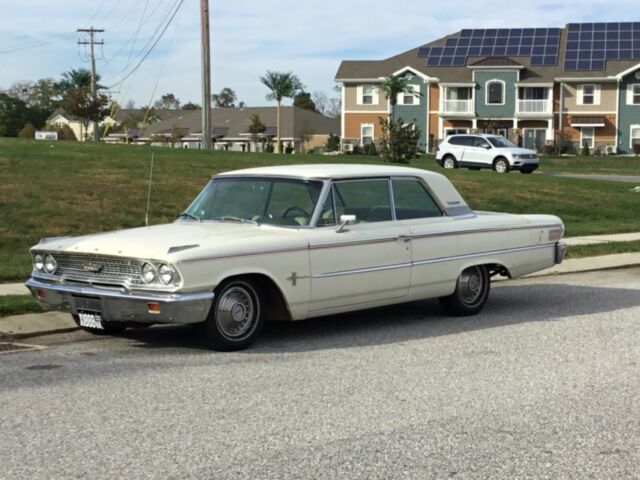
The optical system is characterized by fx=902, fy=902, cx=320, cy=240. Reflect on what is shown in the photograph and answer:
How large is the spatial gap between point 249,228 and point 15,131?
95.5 metres

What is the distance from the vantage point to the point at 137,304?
7281 millimetres

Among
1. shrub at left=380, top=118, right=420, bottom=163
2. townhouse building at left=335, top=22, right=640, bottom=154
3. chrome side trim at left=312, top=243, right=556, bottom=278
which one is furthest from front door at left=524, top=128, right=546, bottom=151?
chrome side trim at left=312, top=243, right=556, bottom=278

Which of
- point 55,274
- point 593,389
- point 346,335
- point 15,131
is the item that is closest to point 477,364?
point 593,389

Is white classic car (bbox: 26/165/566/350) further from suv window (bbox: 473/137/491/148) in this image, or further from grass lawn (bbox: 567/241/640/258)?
suv window (bbox: 473/137/491/148)

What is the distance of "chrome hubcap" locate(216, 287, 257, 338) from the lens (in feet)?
24.8

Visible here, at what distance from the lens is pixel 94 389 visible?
641 centimetres

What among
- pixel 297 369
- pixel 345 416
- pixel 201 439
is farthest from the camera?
pixel 297 369

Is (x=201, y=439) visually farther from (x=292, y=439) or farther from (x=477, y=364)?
(x=477, y=364)

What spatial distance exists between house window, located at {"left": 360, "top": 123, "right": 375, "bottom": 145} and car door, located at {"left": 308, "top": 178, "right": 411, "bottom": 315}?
5861 centimetres

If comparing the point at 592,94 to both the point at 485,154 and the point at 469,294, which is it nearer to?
the point at 485,154

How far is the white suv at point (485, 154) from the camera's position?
35.1 metres

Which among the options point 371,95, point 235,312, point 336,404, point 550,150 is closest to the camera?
point 336,404

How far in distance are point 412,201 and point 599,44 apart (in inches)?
2385

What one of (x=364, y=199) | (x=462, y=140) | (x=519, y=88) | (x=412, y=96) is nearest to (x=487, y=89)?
(x=519, y=88)
